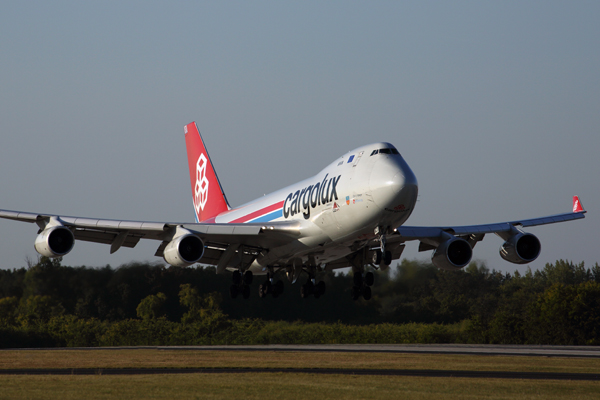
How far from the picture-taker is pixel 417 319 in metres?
58.7

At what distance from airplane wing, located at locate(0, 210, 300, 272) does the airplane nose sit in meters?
5.71

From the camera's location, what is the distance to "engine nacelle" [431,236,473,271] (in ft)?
117

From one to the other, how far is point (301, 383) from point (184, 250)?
9696mm

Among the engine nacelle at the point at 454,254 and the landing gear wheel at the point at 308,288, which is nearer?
the engine nacelle at the point at 454,254

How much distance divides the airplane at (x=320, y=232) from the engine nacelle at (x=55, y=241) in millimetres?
46

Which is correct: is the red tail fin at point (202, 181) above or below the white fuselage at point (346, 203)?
above

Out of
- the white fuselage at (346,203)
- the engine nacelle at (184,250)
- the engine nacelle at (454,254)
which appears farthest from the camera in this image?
the engine nacelle at (454,254)

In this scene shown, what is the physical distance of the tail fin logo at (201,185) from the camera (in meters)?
50.1

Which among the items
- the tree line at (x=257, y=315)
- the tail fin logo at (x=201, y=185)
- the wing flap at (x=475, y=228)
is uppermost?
the tail fin logo at (x=201, y=185)

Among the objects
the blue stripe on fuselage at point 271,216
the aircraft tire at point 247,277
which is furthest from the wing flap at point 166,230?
the aircraft tire at point 247,277

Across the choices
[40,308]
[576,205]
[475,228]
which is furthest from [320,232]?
[40,308]

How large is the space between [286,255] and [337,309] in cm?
2449

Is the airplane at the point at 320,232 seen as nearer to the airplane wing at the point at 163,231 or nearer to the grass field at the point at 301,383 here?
the airplane wing at the point at 163,231

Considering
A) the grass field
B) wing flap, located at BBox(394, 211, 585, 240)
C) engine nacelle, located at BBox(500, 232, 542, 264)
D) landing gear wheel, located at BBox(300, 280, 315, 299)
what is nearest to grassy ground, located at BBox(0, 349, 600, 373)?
the grass field
